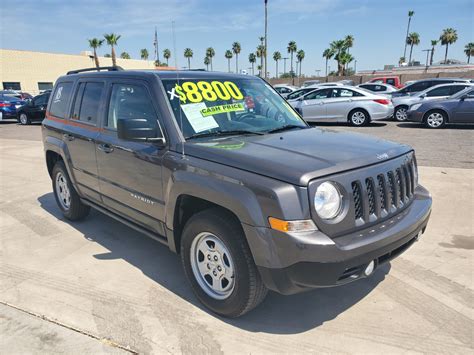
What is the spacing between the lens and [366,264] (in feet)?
8.31

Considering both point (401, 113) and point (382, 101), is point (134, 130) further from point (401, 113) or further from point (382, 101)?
point (401, 113)

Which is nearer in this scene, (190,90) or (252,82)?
(190,90)

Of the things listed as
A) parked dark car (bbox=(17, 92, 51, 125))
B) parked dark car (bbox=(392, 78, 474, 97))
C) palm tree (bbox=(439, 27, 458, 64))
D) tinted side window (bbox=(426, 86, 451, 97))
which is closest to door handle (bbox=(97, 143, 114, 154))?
tinted side window (bbox=(426, 86, 451, 97))

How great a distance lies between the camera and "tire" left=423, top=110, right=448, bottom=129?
1335 cm

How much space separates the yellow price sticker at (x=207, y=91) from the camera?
11.3 ft

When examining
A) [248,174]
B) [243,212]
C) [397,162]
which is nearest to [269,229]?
[243,212]

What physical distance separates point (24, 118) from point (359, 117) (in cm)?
1672

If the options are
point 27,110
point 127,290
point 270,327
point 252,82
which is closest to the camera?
point 270,327

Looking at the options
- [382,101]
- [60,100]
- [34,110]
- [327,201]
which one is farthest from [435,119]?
[34,110]

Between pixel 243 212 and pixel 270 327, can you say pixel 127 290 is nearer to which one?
pixel 270 327

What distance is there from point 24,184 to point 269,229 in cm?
669

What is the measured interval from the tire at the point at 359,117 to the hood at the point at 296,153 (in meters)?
11.6

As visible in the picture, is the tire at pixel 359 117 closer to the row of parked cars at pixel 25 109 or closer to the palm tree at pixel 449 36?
the row of parked cars at pixel 25 109

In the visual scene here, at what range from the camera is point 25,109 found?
64.3ft
